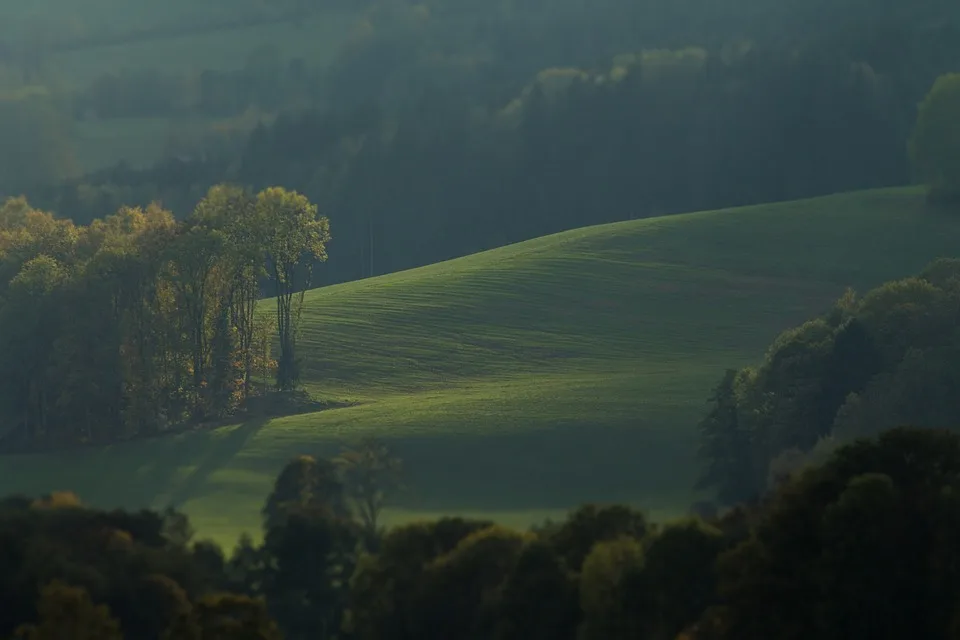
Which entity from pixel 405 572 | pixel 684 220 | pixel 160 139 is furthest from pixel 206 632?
pixel 160 139

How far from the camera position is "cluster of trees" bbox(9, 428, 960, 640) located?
24.4 meters

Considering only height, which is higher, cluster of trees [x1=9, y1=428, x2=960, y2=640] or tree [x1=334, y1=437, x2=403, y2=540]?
cluster of trees [x1=9, y1=428, x2=960, y2=640]

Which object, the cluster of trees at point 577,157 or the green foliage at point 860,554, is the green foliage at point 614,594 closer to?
the green foliage at point 860,554

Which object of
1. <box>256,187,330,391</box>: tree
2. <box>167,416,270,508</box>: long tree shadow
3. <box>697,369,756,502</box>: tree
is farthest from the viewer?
<box>256,187,330,391</box>: tree

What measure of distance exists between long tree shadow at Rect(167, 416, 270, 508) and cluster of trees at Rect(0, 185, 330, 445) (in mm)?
3064

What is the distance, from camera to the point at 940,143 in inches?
4675

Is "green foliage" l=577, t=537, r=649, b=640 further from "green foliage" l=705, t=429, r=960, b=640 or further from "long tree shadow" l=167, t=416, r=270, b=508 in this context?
"long tree shadow" l=167, t=416, r=270, b=508

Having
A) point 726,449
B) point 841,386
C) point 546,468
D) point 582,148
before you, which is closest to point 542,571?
point 726,449

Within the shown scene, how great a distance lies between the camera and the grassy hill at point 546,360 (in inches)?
2625

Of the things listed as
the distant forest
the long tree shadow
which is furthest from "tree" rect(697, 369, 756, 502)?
the distant forest

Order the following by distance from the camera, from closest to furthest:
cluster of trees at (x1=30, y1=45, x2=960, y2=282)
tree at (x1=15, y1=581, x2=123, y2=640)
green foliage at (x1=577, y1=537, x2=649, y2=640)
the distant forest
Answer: tree at (x1=15, y1=581, x2=123, y2=640) → green foliage at (x1=577, y1=537, x2=649, y2=640) → cluster of trees at (x1=30, y1=45, x2=960, y2=282) → the distant forest

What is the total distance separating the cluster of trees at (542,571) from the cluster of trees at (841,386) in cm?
2412

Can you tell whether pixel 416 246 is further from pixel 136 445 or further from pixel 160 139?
pixel 136 445

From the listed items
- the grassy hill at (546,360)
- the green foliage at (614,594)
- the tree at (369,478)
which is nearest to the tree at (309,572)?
the tree at (369,478)
